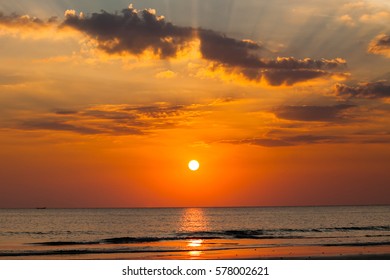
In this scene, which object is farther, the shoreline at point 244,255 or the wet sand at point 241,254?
the wet sand at point 241,254

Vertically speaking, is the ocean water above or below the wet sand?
above

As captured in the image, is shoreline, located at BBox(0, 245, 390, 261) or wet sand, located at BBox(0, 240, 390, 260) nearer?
shoreline, located at BBox(0, 245, 390, 261)

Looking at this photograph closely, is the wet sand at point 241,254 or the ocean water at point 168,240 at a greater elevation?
the ocean water at point 168,240

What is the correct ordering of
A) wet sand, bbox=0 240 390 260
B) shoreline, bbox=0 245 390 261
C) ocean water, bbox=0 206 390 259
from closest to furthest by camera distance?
1. shoreline, bbox=0 245 390 261
2. wet sand, bbox=0 240 390 260
3. ocean water, bbox=0 206 390 259

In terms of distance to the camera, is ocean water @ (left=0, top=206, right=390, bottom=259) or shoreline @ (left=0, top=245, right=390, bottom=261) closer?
shoreline @ (left=0, top=245, right=390, bottom=261)

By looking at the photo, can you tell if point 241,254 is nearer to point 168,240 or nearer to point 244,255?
point 244,255

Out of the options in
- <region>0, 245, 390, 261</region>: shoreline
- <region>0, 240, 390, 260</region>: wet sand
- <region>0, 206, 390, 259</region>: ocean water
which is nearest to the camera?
<region>0, 245, 390, 261</region>: shoreline

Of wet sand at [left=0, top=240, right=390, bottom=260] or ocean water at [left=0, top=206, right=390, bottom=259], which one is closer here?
wet sand at [left=0, top=240, right=390, bottom=260]

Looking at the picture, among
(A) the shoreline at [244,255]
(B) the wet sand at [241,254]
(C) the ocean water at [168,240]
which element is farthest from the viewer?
(C) the ocean water at [168,240]

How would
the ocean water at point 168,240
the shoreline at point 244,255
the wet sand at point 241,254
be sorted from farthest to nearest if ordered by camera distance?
the ocean water at point 168,240
the wet sand at point 241,254
the shoreline at point 244,255
